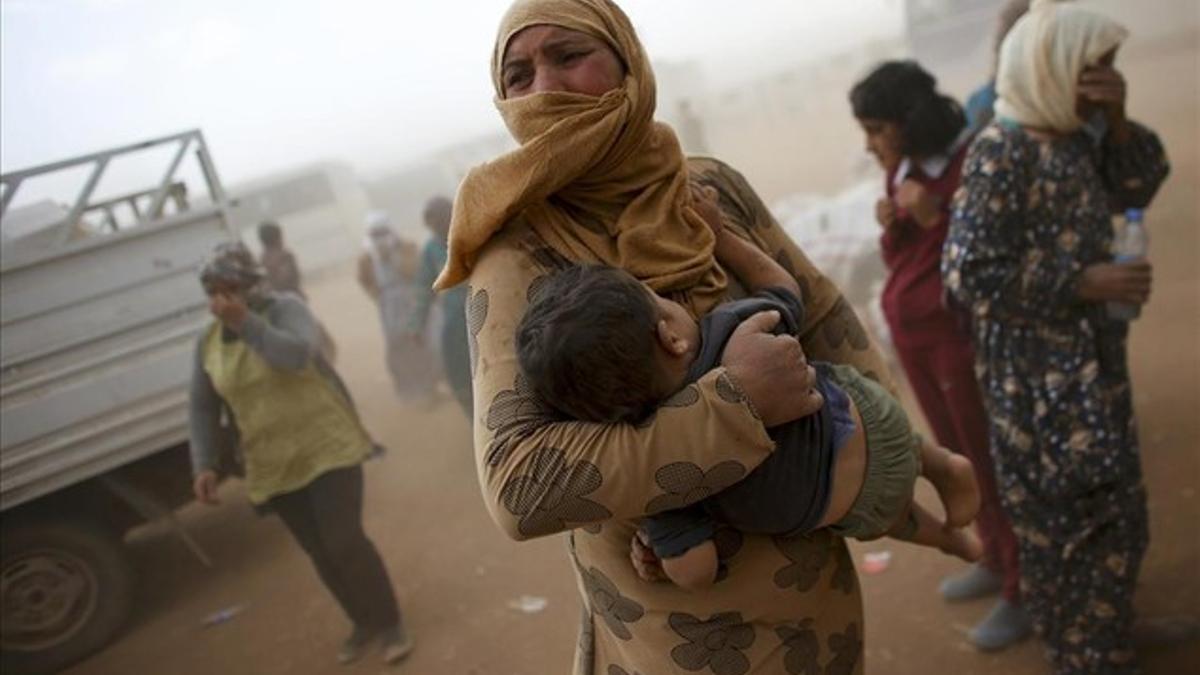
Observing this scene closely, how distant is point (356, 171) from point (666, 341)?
23.0m

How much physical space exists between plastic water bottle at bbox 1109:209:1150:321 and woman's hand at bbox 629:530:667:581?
1.65 metres

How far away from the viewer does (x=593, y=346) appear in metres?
1.15

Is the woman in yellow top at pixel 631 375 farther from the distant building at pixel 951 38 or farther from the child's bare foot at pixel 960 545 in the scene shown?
the distant building at pixel 951 38

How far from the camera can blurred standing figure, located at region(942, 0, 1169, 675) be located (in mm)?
2219

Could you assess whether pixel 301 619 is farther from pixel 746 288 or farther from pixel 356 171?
pixel 356 171

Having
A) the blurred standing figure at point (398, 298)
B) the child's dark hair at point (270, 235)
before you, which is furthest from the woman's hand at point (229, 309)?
the child's dark hair at point (270, 235)

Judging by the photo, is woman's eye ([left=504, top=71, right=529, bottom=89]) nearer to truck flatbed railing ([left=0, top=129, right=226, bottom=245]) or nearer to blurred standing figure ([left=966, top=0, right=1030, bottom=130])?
blurred standing figure ([left=966, top=0, right=1030, bottom=130])

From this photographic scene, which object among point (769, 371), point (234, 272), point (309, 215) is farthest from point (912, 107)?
point (309, 215)

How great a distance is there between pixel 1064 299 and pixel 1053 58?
0.63 m

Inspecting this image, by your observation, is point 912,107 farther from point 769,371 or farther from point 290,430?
point 290,430

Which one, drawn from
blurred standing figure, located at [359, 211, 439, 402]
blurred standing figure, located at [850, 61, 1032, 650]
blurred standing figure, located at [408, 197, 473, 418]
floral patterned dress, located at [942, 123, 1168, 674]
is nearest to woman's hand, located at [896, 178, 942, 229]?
blurred standing figure, located at [850, 61, 1032, 650]

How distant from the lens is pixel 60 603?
4355 mm

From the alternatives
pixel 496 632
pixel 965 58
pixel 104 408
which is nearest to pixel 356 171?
pixel 965 58

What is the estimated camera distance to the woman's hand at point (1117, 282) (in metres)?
2.18
